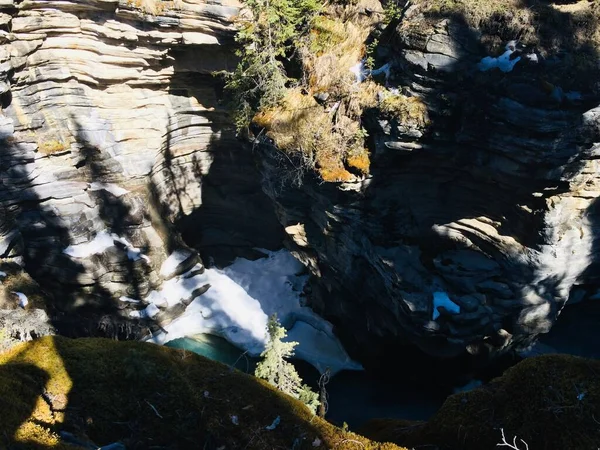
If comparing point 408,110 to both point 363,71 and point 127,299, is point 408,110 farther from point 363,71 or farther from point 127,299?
point 127,299

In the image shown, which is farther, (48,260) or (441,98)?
(48,260)

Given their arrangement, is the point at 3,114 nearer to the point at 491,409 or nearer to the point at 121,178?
the point at 121,178

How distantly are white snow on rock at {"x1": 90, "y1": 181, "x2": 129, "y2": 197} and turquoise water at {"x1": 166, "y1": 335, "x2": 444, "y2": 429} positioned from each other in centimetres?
702

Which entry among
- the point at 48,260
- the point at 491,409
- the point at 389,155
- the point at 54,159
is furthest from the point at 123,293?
the point at 491,409

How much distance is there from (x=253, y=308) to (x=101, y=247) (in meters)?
6.89

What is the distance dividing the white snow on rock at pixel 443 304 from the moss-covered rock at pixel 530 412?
844 cm

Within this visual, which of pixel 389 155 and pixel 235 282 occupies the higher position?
pixel 389 155

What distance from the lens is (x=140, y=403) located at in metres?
4.98

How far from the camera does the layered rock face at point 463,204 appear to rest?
35.3ft

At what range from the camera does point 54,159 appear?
16141mm

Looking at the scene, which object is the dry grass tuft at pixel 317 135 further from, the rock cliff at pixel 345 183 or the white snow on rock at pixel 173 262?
the white snow on rock at pixel 173 262

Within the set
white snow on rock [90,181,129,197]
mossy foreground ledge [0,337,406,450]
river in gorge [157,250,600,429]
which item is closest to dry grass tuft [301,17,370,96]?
white snow on rock [90,181,129,197]

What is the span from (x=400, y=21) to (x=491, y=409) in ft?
35.7

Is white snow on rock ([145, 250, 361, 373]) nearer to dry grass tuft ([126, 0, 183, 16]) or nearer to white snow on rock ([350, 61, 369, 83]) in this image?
white snow on rock ([350, 61, 369, 83])
